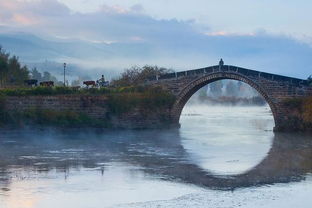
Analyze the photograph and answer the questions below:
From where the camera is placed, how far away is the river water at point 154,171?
18.7m

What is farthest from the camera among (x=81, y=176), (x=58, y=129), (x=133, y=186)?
(x=58, y=129)

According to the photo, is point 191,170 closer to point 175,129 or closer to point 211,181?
point 211,181

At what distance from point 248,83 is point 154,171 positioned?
26.1 metres

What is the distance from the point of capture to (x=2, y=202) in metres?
18.0

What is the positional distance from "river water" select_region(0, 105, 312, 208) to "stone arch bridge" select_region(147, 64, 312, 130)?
5824 millimetres

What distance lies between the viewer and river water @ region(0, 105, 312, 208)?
18.7 metres

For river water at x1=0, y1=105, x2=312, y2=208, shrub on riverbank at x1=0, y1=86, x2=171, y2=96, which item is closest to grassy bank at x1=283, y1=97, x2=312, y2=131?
river water at x1=0, y1=105, x2=312, y2=208

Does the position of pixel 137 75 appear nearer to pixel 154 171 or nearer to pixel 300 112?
pixel 300 112

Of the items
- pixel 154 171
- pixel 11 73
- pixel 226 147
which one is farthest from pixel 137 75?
pixel 154 171

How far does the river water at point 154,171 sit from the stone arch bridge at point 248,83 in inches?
229

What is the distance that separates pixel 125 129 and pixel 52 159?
20264 mm

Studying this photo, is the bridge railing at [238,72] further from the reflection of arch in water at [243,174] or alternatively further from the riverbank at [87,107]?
the reflection of arch in water at [243,174]

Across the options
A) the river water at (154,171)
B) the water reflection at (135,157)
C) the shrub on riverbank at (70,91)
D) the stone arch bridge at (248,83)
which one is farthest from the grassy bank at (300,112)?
the shrub on riverbank at (70,91)

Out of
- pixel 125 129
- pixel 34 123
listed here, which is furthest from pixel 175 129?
pixel 34 123
